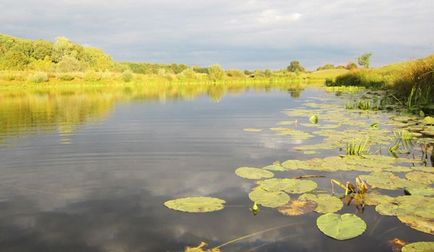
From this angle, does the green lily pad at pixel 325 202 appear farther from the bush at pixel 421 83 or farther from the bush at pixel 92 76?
the bush at pixel 92 76

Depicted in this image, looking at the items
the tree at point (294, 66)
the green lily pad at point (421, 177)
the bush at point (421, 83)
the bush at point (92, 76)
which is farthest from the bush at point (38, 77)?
the tree at point (294, 66)

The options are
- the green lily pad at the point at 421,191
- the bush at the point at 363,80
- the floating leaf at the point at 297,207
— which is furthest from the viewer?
the bush at the point at 363,80

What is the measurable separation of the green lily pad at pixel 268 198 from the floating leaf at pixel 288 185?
16 cm

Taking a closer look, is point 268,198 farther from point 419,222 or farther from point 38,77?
point 38,77

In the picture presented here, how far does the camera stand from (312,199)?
15.0 feet

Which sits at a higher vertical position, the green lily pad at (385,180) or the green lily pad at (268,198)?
the green lily pad at (385,180)

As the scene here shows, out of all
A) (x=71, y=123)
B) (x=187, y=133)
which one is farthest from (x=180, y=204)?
(x=71, y=123)

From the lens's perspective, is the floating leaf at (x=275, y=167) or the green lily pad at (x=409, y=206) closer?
the green lily pad at (x=409, y=206)

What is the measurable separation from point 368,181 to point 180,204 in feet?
9.20

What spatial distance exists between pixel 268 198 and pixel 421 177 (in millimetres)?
2550

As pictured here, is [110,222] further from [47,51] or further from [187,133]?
[47,51]

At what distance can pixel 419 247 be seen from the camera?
321 centimetres

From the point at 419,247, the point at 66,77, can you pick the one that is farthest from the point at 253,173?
the point at 66,77

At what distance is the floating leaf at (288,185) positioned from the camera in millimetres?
4902
